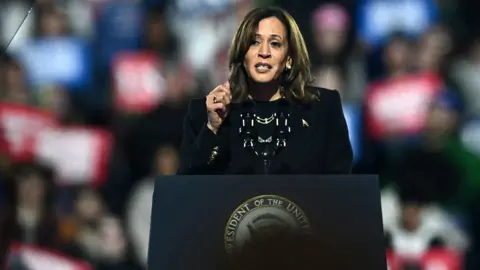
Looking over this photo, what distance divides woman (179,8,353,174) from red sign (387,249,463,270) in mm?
1606

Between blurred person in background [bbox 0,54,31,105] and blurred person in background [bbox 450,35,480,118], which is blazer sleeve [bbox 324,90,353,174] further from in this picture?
blurred person in background [bbox 0,54,31,105]

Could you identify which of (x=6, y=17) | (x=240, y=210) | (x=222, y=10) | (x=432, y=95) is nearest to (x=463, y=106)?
(x=432, y=95)

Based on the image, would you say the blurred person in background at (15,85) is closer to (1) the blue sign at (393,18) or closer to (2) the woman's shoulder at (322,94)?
(1) the blue sign at (393,18)

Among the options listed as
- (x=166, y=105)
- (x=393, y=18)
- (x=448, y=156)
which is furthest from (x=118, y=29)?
(x=448, y=156)

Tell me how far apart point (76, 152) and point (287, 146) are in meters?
2.35

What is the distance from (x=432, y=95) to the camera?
3242 mm

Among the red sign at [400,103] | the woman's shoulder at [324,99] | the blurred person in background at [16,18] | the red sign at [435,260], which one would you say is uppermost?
the blurred person in background at [16,18]

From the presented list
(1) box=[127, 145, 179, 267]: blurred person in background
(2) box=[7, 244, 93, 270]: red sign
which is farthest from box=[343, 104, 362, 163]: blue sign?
(2) box=[7, 244, 93, 270]: red sign

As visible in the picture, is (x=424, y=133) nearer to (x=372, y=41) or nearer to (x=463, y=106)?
(x=463, y=106)

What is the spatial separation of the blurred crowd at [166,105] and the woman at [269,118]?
1.78 meters

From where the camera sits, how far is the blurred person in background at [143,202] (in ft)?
10.5

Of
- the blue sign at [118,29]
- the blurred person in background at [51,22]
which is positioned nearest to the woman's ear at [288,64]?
the blue sign at [118,29]

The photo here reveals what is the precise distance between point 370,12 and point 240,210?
98.2 inches

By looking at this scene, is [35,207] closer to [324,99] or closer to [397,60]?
[397,60]
